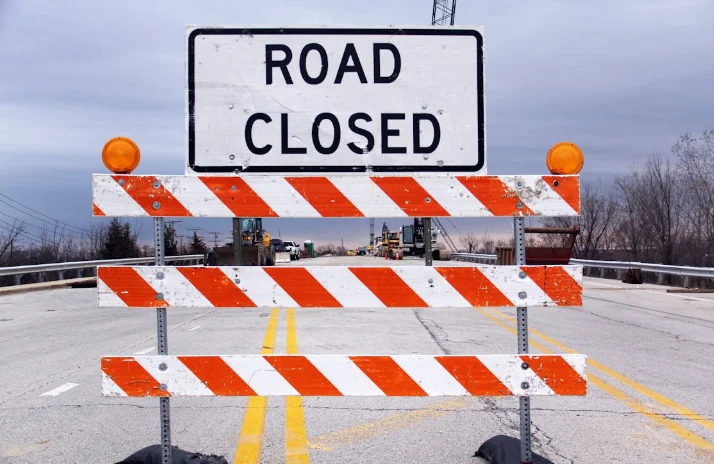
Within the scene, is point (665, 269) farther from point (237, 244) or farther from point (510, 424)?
point (237, 244)

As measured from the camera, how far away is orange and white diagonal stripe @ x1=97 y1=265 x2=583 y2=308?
11.5 feet

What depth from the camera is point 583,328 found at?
36.5 ft

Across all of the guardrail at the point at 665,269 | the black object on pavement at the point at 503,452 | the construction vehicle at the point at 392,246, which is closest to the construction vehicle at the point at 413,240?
the construction vehicle at the point at 392,246

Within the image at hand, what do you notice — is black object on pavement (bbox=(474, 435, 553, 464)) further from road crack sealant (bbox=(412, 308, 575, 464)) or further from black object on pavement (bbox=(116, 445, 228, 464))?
black object on pavement (bbox=(116, 445, 228, 464))

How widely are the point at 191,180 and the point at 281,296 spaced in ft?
2.85

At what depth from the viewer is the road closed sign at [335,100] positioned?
3.83 m

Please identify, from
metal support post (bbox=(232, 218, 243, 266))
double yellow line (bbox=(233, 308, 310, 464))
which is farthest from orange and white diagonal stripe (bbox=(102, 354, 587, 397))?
double yellow line (bbox=(233, 308, 310, 464))

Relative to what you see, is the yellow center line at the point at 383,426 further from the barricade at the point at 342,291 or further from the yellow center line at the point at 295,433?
the barricade at the point at 342,291

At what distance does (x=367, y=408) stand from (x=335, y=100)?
3.14m

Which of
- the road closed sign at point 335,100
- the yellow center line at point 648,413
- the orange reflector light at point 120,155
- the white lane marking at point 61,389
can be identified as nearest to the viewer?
the orange reflector light at point 120,155

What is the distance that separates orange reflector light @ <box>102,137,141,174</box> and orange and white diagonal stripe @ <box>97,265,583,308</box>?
0.61 m

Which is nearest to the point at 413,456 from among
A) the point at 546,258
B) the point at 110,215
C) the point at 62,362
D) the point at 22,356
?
the point at 110,215

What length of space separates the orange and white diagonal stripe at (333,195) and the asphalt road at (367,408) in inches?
74.6

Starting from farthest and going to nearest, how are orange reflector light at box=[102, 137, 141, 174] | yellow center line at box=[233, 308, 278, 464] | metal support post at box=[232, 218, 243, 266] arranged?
yellow center line at box=[233, 308, 278, 464]
metal support post at box=[232, 218, 243, 266]
orange reflector light at box=[102, 137, 141, 174]
